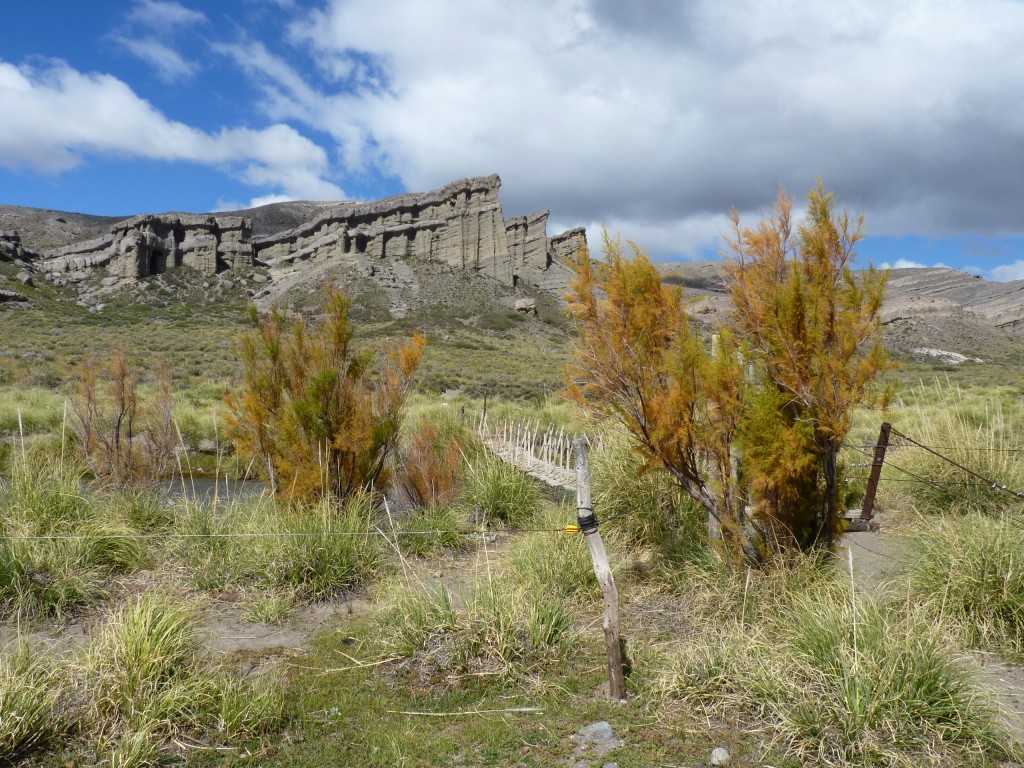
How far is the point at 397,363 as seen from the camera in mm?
9945

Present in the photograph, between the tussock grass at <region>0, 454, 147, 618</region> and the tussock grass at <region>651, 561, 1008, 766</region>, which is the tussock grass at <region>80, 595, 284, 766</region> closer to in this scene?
the tussock grass at <region>0, 454, 147, 618</region>

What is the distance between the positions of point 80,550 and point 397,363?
14.5 ft

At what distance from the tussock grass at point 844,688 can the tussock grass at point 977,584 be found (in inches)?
18.1

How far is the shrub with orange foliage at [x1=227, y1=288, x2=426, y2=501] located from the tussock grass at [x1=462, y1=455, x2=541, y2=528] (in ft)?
4.09

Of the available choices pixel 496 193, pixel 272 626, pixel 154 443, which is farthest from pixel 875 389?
pixel 496 193

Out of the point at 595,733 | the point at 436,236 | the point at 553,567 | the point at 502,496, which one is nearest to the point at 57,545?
the point at 553,567

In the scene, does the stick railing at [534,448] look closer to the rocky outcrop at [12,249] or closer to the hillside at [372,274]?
the hillside at [372,274]

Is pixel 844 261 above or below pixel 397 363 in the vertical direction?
above

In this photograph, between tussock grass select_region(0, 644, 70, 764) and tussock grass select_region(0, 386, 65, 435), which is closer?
tussock grass select_region(0, 644, 70, 764)

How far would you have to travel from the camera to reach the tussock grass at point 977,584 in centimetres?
515

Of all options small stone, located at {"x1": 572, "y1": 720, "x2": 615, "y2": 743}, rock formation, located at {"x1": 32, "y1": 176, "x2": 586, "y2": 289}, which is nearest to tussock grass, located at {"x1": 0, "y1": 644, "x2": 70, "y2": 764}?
small stone, located at {"x1": 572, "y1": 720, "x2": 615, "y2": 743}

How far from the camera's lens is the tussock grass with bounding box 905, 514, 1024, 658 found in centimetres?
515

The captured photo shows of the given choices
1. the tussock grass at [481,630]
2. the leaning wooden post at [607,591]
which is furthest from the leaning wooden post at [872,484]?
the leaning wooden post at [607,591]

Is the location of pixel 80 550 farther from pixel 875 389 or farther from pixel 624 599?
pixel 875 389
